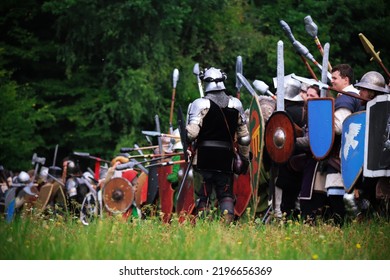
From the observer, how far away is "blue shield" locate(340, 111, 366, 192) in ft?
30.4

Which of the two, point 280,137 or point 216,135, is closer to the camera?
point 280,137

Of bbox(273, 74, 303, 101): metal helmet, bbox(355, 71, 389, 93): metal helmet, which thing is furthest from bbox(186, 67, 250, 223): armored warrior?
bbox(355, 71, 389, 93): metal helmet

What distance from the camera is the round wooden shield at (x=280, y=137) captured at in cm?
1028

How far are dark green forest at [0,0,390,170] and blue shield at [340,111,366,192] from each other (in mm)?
16105

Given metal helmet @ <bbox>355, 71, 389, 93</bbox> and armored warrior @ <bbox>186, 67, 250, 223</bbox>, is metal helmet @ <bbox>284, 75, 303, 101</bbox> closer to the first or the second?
armored warrior @ <bbox>186, 67, 250, 223</bbox>

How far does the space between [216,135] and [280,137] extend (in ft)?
1.89

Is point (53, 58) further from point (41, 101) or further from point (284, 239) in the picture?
point (284, 239)

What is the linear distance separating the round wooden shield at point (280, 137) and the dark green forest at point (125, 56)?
15.1m

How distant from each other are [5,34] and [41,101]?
232cm

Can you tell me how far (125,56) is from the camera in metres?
27.6

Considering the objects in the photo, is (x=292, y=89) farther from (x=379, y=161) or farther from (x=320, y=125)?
(x=379, y=161)

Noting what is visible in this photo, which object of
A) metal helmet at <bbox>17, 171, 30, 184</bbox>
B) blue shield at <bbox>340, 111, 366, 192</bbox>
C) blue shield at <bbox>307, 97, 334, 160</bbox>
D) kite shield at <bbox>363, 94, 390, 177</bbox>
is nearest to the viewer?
kite shield at <bbox>363, 94, 390, 177</bbox>

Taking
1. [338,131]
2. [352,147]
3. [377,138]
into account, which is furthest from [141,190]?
[377,138]

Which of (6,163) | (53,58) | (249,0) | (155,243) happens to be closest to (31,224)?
(155,243)
